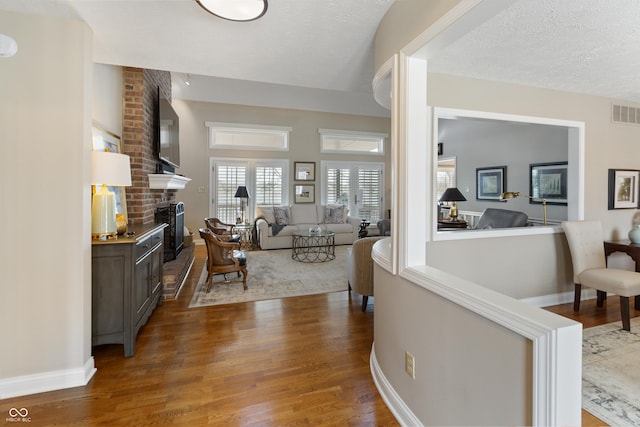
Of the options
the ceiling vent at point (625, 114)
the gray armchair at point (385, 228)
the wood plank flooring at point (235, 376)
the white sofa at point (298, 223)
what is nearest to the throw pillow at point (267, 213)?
the white sofa at point (298, 223)

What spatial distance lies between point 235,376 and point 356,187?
21.5 feet

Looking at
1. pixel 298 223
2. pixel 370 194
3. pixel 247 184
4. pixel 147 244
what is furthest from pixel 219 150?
pixel 147 244

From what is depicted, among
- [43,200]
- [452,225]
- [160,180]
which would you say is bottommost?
[452,225]

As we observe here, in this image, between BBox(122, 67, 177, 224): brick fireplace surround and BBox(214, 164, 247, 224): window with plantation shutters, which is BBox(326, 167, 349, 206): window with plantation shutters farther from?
BBox(122, 67, 177, 224): brick fireplace surround

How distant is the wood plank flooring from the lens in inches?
65.8

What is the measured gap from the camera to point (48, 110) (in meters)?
1.86

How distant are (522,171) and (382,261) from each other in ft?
13.7

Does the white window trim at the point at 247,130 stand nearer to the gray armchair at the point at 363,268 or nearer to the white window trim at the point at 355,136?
the white window trim at the point at 355,136

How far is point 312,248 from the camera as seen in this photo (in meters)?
6.23

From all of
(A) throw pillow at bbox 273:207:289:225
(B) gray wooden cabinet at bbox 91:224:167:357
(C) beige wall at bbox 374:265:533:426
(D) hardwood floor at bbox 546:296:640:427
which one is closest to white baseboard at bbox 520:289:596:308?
(D) hardwood floor at bbox 546:296:640:427

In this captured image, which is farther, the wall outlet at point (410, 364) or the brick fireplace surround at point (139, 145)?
the brick fireplace surround at point (139, 145)

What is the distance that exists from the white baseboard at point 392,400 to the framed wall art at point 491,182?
14.5 feet

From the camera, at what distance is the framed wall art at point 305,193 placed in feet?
25.0

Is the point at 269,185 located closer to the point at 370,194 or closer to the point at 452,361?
the point at 370,194
